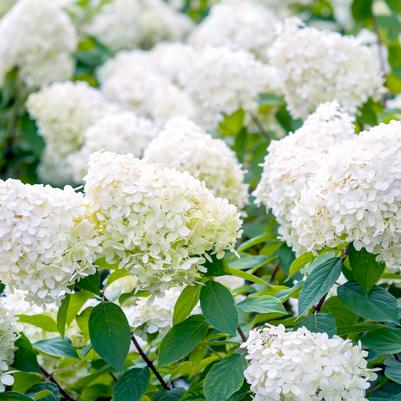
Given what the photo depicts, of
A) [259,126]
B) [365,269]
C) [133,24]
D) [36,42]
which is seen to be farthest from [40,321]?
[133,24]

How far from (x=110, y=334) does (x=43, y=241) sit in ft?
0.76

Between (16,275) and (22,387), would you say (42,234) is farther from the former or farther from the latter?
(22,387)

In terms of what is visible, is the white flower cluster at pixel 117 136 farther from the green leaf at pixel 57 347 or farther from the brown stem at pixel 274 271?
the green leaf at pixel 57 347

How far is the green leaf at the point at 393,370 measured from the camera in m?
1.60

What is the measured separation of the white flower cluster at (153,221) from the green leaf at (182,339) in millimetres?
99

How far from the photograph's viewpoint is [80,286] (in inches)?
64.2

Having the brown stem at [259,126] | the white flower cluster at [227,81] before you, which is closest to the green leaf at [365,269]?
the white flower cluster at [227,81]

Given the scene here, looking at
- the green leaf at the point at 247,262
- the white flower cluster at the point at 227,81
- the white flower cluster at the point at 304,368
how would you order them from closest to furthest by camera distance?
the white flower cluster at the point at 304,368 < the green leaf at the point at 247,262 < the white flower cluster at the point at 227,81

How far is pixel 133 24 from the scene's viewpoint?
4.51m

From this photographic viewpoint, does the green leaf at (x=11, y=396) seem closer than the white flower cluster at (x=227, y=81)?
Yes

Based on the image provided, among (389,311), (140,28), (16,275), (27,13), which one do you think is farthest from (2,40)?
(389,311)

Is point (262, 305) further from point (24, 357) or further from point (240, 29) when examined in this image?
point (240, 29)

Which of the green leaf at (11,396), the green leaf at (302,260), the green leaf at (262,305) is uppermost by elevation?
the green leaf at (302,260)

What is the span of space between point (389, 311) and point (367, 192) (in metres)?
0.23
